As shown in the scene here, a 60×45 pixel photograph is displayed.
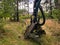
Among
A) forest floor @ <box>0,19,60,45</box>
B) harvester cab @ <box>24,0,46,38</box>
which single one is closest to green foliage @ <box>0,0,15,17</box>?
forest floor @ <box>0,19,60,45</box>

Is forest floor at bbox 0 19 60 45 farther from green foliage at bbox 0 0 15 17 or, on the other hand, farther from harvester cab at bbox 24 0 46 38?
green foliage at bbox 0 0 15 17

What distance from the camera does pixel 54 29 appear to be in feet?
31.4

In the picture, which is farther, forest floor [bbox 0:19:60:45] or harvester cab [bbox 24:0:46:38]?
harvester cab [bbox 24:0:46:38]

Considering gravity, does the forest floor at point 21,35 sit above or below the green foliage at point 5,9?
below

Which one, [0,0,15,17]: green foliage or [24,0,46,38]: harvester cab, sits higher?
[0,0,15,17]: green foliage

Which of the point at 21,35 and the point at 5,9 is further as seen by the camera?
the point at 21,35

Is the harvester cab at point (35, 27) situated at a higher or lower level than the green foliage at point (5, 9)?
lower

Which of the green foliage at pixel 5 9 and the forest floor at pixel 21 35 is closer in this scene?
the forest floor at pixel 21 35

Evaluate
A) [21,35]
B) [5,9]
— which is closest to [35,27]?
[21,35]

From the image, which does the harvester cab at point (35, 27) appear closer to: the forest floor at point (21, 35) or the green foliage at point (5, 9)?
the forest floor at point (21, 35)

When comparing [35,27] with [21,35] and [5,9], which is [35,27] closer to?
[21,35]

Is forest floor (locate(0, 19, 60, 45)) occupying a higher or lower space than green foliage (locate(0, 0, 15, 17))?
lower

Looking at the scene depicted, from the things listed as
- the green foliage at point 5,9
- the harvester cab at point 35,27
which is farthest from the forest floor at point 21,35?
the green foliage at point 5,9

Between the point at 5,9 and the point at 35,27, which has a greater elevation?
the point at 5,9
